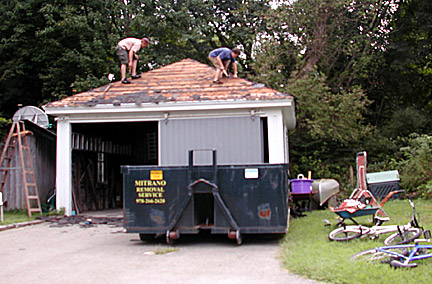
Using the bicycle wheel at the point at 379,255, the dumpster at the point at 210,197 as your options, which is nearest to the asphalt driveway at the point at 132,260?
the dumpster at the point at 210,197

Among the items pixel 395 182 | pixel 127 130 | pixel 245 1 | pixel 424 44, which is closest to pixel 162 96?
pixel 127 130

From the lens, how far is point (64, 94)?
21.2 metres

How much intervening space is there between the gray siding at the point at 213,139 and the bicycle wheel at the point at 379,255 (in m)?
Answer: 5.11

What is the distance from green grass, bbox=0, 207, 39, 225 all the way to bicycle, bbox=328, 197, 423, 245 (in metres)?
7.79

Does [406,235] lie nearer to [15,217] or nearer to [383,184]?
[383,184]

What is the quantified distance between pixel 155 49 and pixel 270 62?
6.63 metres

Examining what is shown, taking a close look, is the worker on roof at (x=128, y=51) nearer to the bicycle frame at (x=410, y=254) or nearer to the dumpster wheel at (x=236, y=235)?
the dumpster wheel at (x=236, y=235)

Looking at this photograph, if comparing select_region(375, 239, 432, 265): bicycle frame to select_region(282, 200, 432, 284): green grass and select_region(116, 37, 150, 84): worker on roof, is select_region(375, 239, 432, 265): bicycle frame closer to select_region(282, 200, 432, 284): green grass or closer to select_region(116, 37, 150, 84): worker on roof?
select_region(282, 200, 432, 284): green grass

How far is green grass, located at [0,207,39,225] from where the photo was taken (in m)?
11.0

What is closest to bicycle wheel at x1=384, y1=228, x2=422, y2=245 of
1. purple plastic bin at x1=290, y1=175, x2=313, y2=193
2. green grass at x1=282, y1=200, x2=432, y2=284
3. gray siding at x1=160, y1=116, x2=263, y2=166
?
green grass at x1=282, y1=200, x2=432, y2=284

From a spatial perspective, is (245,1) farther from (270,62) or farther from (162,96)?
(162,96)

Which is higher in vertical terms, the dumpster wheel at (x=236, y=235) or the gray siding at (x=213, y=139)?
the gray siding at (x=213, y=139)

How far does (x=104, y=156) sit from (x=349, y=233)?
990 cm

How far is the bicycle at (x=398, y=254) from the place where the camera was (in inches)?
208
